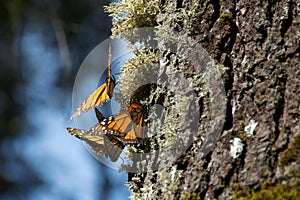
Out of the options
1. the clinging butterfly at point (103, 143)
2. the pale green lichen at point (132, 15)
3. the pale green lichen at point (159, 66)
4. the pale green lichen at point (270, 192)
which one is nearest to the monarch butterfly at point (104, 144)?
the clinging butterfly at point (103, 143)

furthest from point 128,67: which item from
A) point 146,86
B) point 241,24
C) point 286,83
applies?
point 286,83

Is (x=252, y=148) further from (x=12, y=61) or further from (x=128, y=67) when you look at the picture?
(x=12, y=61)

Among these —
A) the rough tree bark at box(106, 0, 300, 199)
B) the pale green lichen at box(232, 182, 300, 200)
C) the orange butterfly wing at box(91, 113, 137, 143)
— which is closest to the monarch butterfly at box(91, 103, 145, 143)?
the orange butterfly wing at box(91, 113, 137, 143)

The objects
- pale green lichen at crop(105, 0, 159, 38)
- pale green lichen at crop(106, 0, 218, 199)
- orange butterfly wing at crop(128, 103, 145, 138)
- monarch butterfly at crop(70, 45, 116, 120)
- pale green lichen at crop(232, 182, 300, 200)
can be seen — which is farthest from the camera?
monarch butterfly at crop(70, 45, 116, 120)

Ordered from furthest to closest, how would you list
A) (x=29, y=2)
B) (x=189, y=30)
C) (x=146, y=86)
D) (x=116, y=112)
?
(x=29, y=2)
(x=116, y=112)
(x=146, y=86)
(x=189, y=30)

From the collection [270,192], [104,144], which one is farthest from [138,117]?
[270,192]

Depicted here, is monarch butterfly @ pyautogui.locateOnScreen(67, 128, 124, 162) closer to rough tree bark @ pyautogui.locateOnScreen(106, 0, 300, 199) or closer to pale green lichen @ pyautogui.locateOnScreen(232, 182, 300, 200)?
rough tree bark @ pyautogui.locateOnScreen(106, 0, 300, 199)
